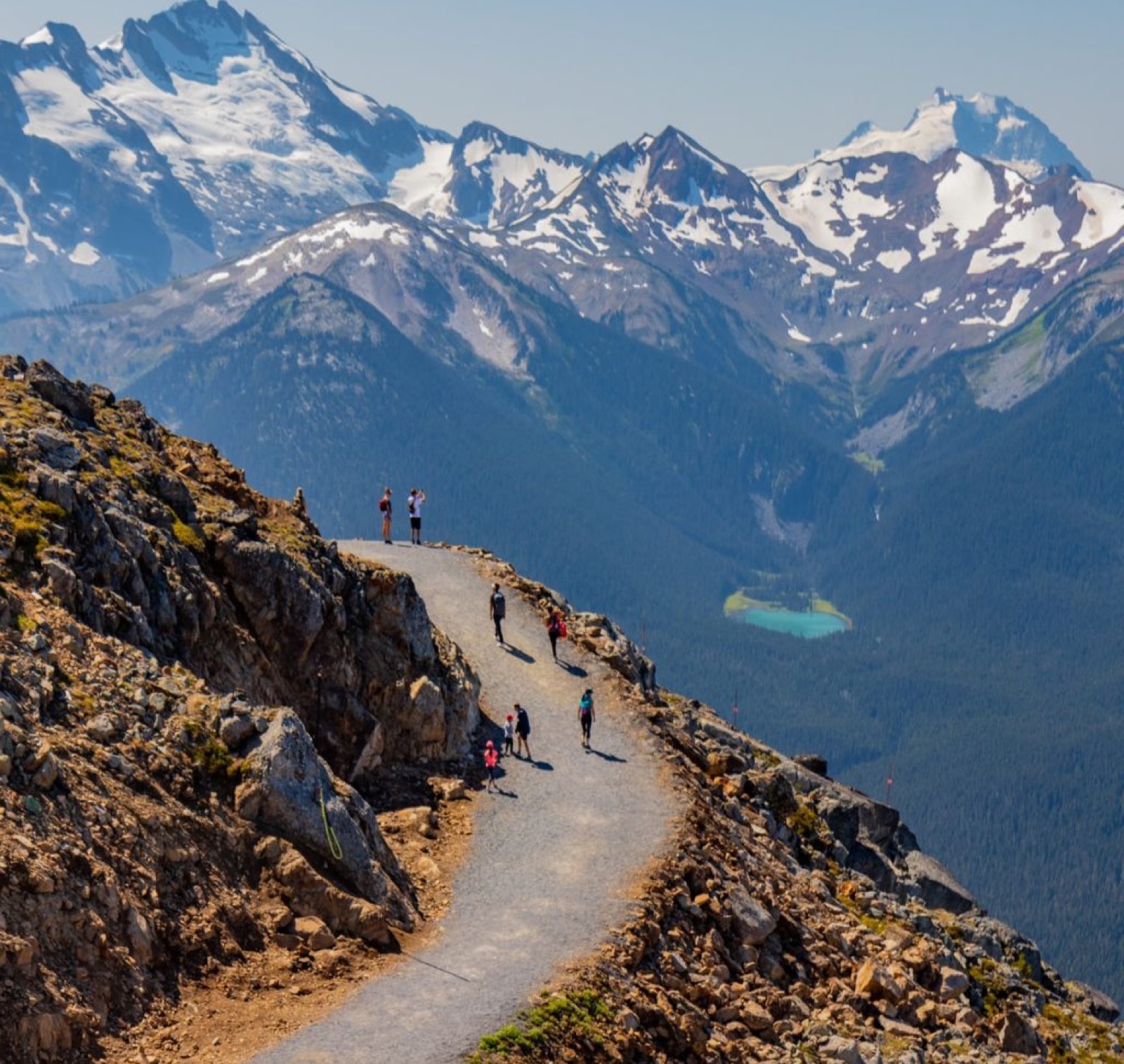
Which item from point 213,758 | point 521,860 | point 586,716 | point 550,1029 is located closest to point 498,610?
point 586,716

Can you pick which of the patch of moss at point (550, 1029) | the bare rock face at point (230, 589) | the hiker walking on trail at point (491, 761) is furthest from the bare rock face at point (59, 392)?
the patch of moss at point (550, 1029)

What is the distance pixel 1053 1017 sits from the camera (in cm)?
6325

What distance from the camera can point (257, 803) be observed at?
36719 mm

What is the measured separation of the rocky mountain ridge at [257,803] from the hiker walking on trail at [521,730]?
5.46ft

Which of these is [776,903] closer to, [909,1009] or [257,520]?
[909,1009]

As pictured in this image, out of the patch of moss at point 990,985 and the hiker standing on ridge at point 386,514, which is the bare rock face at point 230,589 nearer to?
the hiker standing on ridge at point 386,514

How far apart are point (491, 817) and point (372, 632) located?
26.9 feet

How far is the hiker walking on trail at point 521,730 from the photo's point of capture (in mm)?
52531

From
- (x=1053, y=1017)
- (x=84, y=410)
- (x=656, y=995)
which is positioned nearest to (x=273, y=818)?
(x=656, y=995)

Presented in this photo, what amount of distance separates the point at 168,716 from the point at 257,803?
9.87 feet

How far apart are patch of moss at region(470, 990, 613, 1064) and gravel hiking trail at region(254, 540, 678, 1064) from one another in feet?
1.19

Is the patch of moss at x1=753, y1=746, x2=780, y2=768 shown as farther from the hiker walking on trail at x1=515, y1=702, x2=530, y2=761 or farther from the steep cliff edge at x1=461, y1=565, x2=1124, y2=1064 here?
the hiker walking on trail at x1=515, y1=702, x2=530, y2=761

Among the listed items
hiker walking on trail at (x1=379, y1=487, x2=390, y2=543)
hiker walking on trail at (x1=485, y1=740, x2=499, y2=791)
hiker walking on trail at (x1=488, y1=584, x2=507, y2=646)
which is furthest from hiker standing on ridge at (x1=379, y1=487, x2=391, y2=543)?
hiker walking on trail at (x1=485, y1=740, x2=499, y2=791)

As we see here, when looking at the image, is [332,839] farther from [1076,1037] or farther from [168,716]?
[1076,1037]
